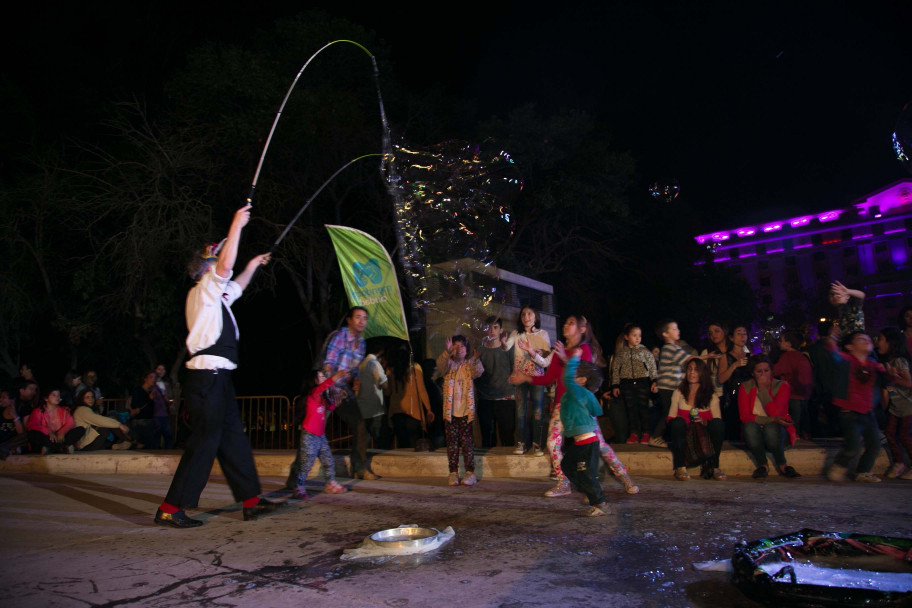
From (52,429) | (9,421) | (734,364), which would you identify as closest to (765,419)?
(734,364)

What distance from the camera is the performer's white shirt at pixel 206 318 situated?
4953 millimetres

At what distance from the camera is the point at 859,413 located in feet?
21.4

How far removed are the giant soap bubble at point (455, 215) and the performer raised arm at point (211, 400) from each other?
2.85 m

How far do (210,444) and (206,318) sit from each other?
37.6 inches

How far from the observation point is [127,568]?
3.74 meters

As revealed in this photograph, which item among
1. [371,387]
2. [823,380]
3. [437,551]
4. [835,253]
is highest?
[835,253]

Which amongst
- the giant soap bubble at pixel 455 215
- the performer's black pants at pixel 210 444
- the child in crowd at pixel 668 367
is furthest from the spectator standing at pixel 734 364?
the performer's black pants at pixel 210 444

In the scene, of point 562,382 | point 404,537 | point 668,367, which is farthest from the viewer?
point 668,367

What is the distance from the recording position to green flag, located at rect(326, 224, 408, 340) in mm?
11008

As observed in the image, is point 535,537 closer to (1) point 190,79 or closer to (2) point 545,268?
(1) point 190,79

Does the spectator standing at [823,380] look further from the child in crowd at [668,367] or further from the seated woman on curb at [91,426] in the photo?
the seated woman on curb at [91,426]

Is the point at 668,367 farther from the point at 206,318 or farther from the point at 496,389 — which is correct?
the point at 206,318

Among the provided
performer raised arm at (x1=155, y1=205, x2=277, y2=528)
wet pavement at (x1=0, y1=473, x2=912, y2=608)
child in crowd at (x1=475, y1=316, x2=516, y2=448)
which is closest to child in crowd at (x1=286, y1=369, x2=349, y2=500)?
wet pavement at (x1=0, y1=473, x2=912, y2=608)

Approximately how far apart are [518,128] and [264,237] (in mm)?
8320
